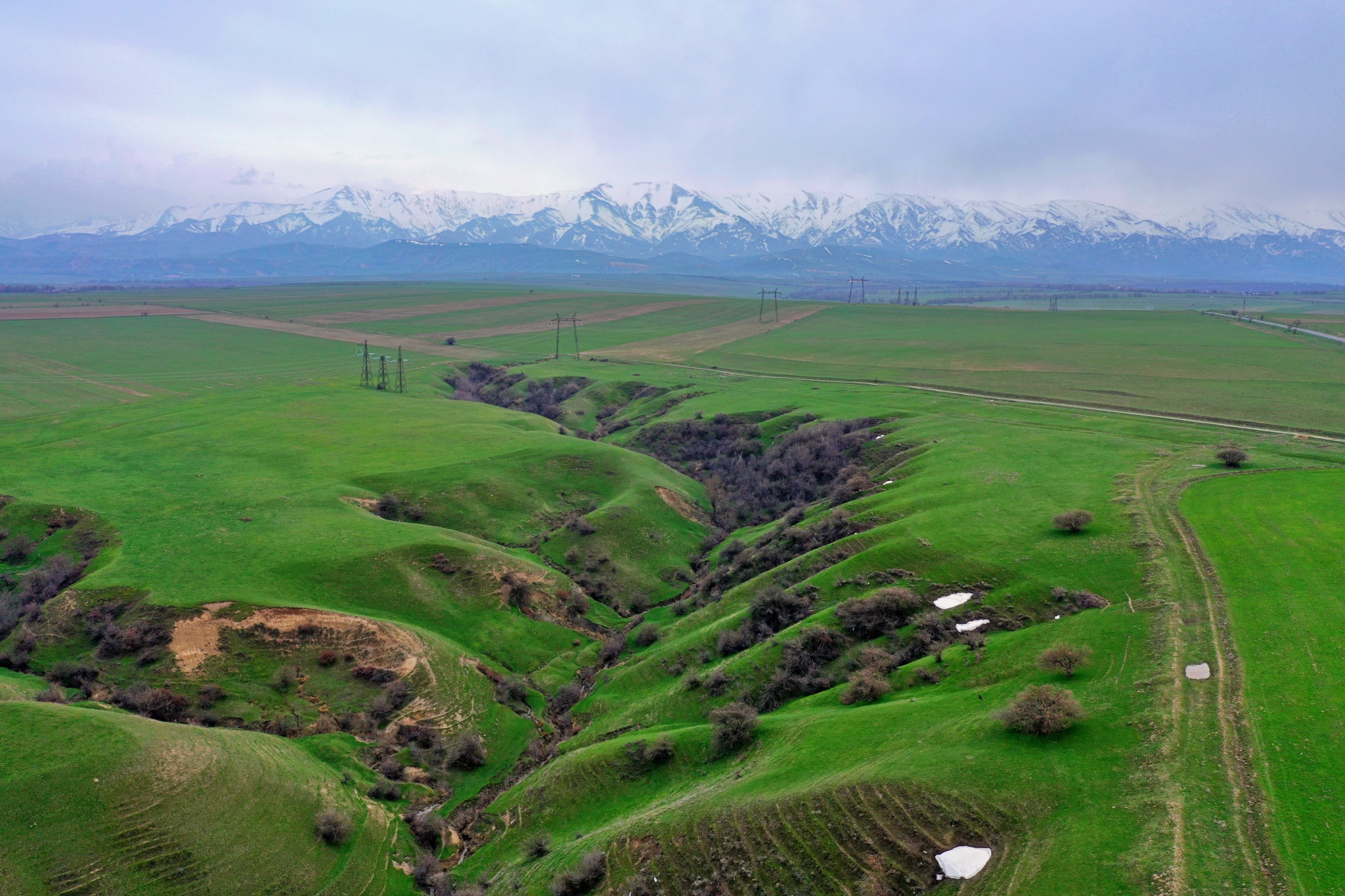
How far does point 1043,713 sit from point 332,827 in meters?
30.9

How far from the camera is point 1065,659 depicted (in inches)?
1299

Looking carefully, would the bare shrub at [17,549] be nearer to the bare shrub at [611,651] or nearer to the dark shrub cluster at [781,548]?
the bare shrub at [611,651]

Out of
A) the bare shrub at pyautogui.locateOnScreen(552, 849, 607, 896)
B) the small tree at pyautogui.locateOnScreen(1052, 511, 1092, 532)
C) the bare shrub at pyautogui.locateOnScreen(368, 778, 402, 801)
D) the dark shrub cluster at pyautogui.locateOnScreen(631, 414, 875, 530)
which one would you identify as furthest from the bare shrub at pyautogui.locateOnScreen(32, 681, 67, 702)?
the small tree at pyautogui.locateOnScreen(1052, 511, 1092, 532)

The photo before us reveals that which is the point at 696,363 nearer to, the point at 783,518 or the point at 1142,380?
the point at 1142,380

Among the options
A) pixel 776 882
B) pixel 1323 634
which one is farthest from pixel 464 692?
pixel 1323 634

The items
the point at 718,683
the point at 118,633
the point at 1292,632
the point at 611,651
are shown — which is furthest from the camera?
the point at 611,651

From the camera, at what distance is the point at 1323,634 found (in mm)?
32344

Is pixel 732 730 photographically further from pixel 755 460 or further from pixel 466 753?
pixel 755 460

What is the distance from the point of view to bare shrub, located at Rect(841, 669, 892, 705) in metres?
36.7

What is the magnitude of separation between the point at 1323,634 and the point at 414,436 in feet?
289

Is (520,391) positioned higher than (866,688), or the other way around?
(520,391)

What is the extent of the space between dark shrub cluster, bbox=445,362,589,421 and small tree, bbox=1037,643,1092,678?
103356 mm

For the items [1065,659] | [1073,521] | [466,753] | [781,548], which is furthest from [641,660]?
[1073,521]

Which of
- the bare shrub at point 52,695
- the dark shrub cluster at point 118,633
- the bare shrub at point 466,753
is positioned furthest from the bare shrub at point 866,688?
the bare shrub at point 52,695
